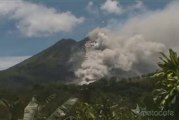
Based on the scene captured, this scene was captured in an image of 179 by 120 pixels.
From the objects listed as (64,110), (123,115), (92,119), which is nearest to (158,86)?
(64,110)

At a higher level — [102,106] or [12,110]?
[102,106]

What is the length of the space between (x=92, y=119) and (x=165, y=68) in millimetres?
27215

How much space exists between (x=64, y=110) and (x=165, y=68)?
19.1 meters

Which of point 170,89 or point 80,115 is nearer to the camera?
point 170,89

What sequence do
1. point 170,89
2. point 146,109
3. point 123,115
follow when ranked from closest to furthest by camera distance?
1. point 170,89
2. point 146,109
3. point 123,115

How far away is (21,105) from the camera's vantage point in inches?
1064

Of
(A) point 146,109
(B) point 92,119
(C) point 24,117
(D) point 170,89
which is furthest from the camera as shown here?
(B) point 92,119

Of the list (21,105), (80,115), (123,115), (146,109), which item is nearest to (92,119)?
(80,115)

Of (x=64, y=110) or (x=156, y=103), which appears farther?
(x=156, y=103)

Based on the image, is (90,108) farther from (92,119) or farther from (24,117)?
(24,117)

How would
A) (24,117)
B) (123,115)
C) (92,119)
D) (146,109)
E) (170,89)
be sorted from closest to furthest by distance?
(24,117) → (170,89) → (146,109) → (92,119) → (123,115)

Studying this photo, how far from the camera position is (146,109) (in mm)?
46938

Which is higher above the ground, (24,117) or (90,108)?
(90,108)

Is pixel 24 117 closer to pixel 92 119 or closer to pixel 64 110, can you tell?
pixel 64 110
